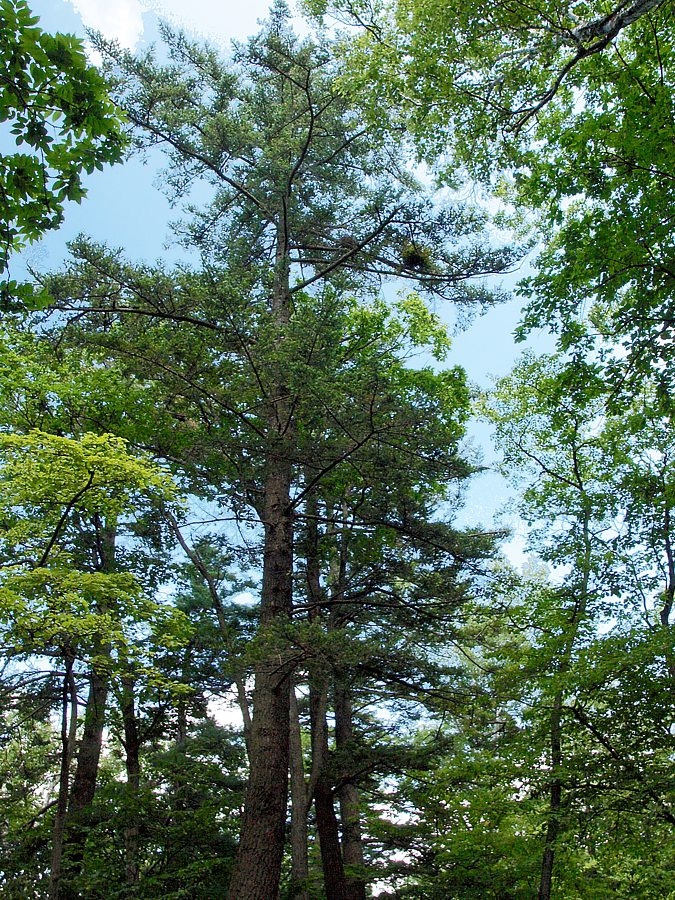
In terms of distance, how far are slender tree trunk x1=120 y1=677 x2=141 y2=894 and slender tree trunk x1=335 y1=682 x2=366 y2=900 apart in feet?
9.35

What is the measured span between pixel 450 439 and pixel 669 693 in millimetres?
3177

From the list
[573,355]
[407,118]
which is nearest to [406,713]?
[573,355]

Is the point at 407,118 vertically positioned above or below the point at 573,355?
above

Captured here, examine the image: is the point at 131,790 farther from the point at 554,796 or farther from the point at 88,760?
the point at 554,796

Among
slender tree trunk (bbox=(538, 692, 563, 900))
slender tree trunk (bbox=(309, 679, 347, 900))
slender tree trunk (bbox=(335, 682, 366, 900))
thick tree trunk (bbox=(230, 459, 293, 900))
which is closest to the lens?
thick tree trunk (bbox=(230, 459, 293, 900))

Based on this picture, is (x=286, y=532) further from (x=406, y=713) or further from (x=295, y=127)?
(x=295, y=127)

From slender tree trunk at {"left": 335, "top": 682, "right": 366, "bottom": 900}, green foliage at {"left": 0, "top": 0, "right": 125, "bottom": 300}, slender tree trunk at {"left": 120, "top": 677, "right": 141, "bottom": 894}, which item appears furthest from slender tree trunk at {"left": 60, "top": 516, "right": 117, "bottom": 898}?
green foliage at {"left": 0, "top": 0, "right": 125, "bottom": 300}

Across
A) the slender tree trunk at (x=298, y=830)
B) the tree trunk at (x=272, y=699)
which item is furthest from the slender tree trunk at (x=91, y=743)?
the slender tree trunk at (x=298, y=830)

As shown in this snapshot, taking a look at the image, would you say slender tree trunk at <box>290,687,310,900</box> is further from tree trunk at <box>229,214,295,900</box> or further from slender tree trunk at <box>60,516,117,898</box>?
slender tree trunk at <box>60,516,117,898</box>

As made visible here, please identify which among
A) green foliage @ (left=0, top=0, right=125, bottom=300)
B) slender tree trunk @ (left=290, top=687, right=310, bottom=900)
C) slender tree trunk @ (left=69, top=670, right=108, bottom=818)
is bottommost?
slender tree trunk @ (left=290, top=687, right=310, bottom=900)

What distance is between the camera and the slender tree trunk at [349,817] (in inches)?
380

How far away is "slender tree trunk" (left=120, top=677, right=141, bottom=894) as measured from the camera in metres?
7.70

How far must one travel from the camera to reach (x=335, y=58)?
8102 millimetres

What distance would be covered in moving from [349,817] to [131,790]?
4.08m
